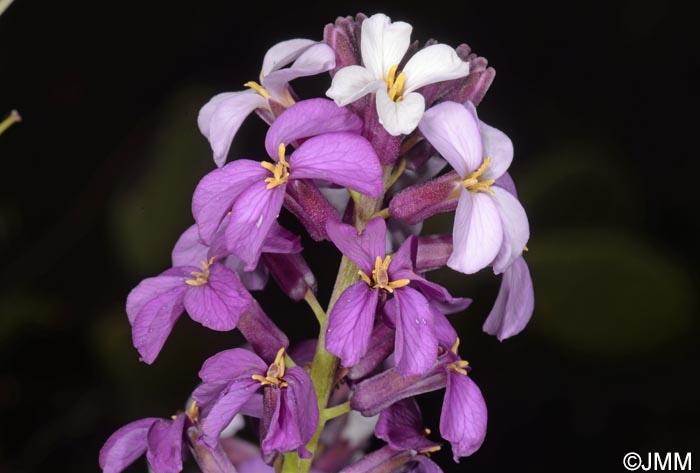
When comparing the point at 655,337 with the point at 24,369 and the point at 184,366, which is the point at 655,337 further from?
the point at 24,369

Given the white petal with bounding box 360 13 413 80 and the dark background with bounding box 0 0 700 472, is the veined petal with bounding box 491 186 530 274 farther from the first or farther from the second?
the dark background with bounding box 0 0 700 472

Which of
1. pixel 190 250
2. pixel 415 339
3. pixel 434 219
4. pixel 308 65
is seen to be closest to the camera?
pixel 415 339

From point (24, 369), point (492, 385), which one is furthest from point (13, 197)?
point (492, 385)

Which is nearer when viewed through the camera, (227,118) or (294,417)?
(294,417)

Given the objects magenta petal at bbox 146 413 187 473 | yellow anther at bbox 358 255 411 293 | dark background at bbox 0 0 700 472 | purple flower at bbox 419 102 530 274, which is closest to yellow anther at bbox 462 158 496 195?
purple flower at bbox 419 102 530 274

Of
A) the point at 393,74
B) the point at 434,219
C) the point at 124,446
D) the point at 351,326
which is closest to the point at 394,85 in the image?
the point at 393,74

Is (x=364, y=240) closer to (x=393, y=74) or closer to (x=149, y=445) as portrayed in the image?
(x=393, y=74)
